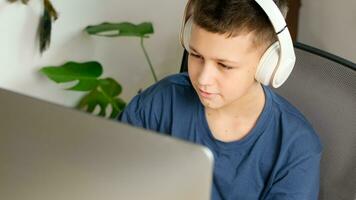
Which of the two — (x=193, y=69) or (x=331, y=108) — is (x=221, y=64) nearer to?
(x=193, y=69)

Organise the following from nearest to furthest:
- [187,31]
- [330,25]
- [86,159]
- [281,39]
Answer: [86,159] < [281,39] < [187,31] < [330,25]

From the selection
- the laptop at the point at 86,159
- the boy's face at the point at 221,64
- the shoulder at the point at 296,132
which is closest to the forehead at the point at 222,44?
the boy's face at the point at 221,64

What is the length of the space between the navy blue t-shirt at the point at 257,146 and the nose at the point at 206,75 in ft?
0.66

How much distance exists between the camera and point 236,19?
0.91 metres

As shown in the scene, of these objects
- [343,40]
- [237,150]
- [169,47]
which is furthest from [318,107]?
[169,47]

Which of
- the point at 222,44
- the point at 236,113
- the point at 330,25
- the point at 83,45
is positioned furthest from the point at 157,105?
the point at 330,25

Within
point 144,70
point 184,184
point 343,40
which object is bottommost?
point 144,70

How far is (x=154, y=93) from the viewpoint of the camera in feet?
3.69

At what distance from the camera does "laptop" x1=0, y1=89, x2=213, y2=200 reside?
0.48 m

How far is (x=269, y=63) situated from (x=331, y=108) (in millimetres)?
224

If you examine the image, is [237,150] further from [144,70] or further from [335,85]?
[144,70]

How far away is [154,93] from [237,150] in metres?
0.21

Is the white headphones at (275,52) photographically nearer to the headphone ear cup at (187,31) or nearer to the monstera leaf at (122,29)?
the headphone ear cup at (187,31)

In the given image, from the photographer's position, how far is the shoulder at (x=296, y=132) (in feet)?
3.41
